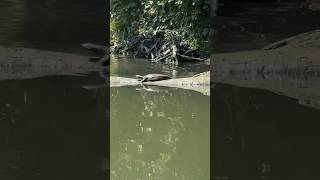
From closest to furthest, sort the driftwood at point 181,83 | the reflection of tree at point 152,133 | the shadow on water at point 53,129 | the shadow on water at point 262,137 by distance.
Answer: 1. the shadow on water at point 53,129
2. the shadow on water at point 262,137
3. the reflection of tree at point 152,133
4. the driftwood at point 181,83

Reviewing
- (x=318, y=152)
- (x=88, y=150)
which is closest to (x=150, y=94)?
(x=318, y=152)

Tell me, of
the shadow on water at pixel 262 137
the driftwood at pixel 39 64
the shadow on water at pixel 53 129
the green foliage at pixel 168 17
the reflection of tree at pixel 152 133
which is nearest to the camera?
the shadow on water at pixel 53 129

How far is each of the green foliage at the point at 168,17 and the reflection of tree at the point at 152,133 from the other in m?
1.52

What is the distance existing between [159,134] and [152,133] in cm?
7

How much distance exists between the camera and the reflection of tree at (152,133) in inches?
126

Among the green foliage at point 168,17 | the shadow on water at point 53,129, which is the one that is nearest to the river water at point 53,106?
the shadow on water at point 53,129

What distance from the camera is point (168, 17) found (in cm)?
802

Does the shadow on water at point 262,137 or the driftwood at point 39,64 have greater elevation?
the driftwood at point 39,64

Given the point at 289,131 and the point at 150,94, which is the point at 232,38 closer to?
the point at 289,131

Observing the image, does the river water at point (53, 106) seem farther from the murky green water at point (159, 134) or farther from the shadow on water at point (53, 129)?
the murky green water at point (159, 134)

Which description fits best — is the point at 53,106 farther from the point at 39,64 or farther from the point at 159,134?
the point at 159,134

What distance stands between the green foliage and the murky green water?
1468 mm

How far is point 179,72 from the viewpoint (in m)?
8.29

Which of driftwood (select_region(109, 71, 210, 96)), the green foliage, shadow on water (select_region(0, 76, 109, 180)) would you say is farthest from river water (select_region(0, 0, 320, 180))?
the green foliage
